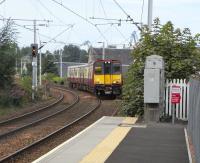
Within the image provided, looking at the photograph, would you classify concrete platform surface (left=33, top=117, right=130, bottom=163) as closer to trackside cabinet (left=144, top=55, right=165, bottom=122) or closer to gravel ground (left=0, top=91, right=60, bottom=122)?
trackside cabinet (left=144, top=55, right=165, bottom=122)

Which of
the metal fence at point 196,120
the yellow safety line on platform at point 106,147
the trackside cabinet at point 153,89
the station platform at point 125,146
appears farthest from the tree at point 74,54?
the metal fence at point 196,120

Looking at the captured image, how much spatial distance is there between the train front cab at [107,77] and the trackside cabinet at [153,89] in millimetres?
26585

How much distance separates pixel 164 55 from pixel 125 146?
9828mm

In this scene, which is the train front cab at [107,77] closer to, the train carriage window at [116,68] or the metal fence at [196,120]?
the train carriage window at [116,68]

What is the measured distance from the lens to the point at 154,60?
19.6m

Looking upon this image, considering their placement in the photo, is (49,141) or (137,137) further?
(49,141)

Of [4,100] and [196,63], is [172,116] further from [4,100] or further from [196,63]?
[4,100]

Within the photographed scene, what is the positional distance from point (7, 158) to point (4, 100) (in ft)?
65.1

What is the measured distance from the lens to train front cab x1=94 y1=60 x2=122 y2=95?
46.4 m

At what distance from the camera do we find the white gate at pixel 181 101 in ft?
66.7

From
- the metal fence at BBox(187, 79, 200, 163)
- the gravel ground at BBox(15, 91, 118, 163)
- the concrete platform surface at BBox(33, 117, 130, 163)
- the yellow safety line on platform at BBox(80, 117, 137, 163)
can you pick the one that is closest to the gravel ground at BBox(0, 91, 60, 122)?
the gravel ground at BBox(15, 91, 118, 163)

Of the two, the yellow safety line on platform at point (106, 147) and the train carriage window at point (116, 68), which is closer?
the yellow safety line on platform at point (106, 147)

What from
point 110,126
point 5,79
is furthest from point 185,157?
point 5,79

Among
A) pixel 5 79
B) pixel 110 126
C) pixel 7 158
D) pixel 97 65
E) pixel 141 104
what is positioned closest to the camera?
pixel 7 158
